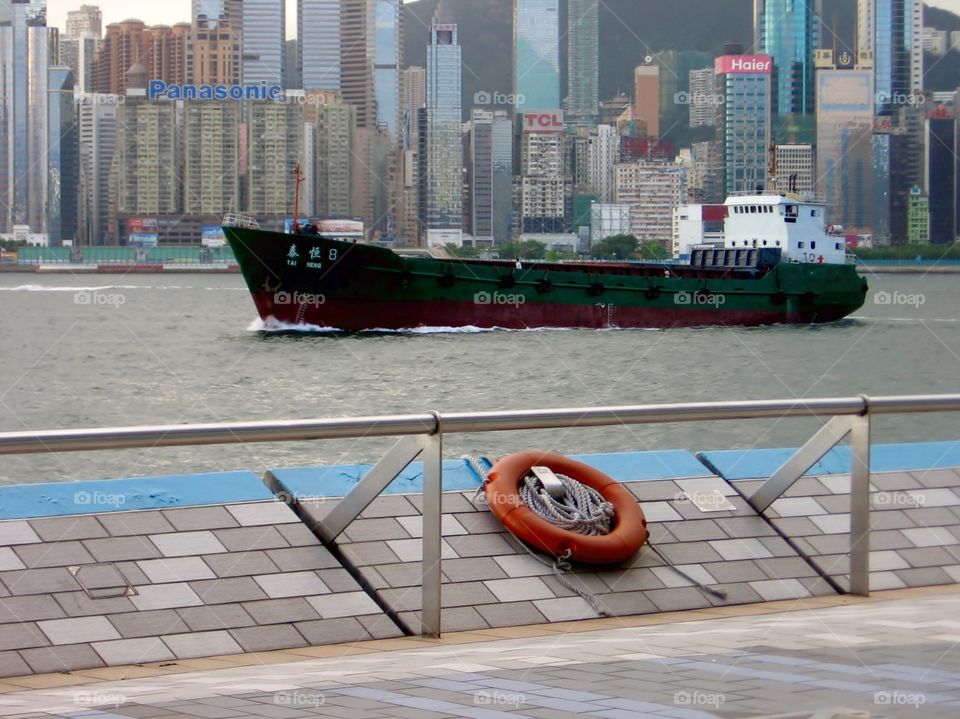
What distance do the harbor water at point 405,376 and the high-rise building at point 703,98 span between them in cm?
4188

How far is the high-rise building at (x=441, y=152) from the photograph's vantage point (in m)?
80.2

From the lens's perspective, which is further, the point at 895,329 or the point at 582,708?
the point at 895,329

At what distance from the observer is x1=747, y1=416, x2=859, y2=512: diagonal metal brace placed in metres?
5.82

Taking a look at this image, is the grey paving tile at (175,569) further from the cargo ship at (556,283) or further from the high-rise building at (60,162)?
the high-rise building at (60,162)

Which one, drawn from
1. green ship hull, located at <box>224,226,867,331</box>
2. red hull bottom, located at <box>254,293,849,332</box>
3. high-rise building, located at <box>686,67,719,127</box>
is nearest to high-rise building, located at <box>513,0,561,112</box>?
high-rise building, located at <box>686,67,719,127</box>

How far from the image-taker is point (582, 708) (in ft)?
11.9

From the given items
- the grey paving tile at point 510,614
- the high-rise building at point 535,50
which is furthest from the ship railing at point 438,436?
the high-rise building at point 535,50

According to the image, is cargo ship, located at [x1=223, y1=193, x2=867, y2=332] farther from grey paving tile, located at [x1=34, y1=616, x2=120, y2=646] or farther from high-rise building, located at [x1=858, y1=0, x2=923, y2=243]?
high-rise building, located at [x1=858, y1=0, x2=923, y2=243]

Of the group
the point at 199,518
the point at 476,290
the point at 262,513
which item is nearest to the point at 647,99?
the point at 476,290

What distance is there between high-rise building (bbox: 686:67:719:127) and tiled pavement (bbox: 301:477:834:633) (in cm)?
9305

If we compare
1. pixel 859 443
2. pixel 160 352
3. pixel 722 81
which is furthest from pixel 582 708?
pixel 722 81

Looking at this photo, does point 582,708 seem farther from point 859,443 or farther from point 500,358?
point 500,358

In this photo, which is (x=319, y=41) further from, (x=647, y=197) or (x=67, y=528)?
(x=67, y=528)

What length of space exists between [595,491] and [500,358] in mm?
36731
